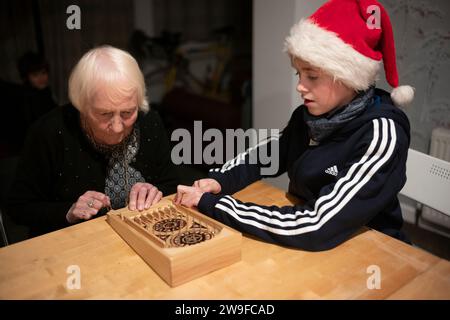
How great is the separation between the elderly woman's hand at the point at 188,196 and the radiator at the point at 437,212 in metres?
1.51

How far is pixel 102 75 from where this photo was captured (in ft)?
4.58

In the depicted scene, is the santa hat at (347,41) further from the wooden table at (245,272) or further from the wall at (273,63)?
the wall at (273,63)

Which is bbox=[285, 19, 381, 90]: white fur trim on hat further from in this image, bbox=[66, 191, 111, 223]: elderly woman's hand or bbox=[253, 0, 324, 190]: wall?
bbox=[253, 0, 324, 190]: wall

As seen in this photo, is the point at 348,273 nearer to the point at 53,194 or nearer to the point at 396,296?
the point at 396,296

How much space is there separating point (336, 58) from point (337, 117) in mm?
191

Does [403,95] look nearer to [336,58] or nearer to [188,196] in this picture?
[336,58]

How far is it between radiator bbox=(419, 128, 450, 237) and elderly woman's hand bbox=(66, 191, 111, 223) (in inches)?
70.3

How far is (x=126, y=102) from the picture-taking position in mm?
1431

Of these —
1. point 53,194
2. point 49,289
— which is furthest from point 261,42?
point 49,289

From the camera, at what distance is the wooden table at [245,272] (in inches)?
41.2

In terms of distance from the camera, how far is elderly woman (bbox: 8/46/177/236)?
141 centimetres

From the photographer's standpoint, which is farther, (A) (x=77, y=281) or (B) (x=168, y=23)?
(B) (x=168, y=23)

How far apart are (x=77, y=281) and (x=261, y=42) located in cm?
184

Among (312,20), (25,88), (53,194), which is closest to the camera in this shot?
(312,20)
